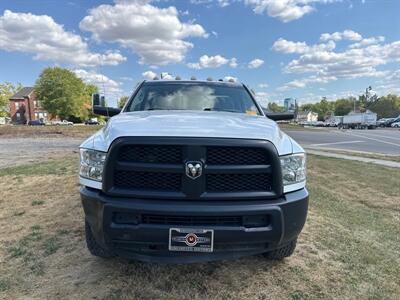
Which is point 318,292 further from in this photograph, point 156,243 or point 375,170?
point 375,170

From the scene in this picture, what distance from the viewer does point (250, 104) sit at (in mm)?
4477

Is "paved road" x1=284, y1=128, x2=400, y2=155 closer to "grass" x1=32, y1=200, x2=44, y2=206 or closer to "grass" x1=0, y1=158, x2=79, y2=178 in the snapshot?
"grass" x1=0, y1=158, x2=79, y2=178

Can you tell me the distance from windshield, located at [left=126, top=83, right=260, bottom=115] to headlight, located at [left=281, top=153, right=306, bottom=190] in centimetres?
140

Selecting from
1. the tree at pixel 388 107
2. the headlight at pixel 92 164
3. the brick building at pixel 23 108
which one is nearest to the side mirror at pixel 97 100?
the headlight at pixel 92 164

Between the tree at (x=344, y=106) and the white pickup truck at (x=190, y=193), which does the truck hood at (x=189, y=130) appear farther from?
the tree at (x=344, y=106)

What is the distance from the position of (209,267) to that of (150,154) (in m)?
1.45

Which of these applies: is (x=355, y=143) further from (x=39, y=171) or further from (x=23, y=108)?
(x=23, y=108)

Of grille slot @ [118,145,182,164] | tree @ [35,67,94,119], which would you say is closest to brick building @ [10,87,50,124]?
tree @ [35,67,94,119]

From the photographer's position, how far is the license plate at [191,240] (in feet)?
8.41

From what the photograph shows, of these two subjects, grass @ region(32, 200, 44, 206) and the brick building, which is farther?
the brick building

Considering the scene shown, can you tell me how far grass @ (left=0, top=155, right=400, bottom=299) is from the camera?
2.99 m

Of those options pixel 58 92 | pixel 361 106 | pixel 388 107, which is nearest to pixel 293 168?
pixel 58 92

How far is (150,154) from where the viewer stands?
265 centimetres

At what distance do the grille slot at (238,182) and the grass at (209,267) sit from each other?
3.23 feet
